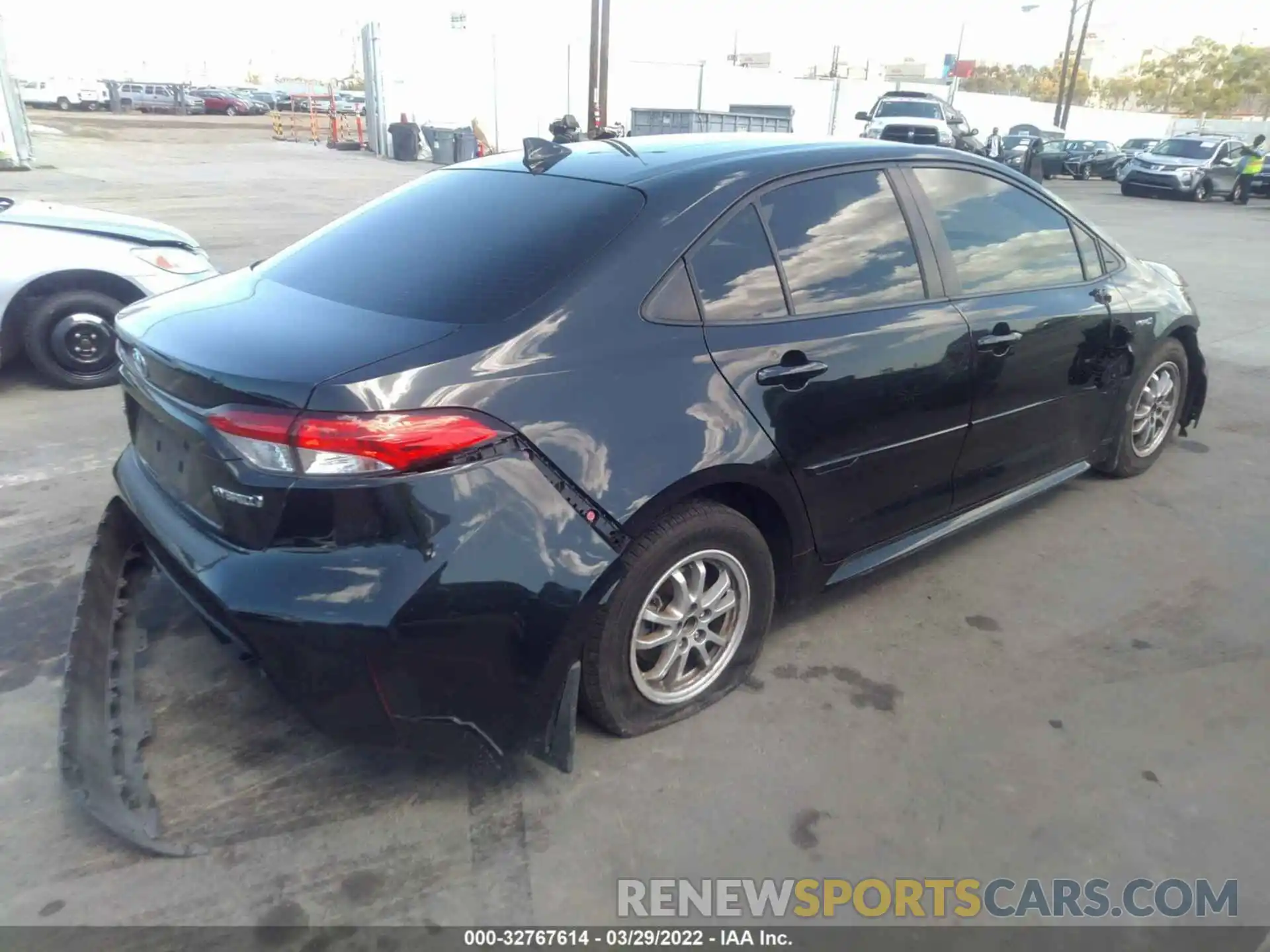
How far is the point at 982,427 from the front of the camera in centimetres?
358

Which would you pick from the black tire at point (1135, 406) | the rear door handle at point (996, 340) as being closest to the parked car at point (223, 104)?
the black tire at point (1135, 406)

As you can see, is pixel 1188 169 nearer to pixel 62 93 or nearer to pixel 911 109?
pixel 911 109

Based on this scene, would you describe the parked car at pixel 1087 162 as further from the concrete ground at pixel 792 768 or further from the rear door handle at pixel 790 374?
the rear door handle at pixel 790 374

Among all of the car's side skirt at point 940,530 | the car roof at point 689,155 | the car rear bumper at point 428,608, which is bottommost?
the car's side skirt at point 940,530

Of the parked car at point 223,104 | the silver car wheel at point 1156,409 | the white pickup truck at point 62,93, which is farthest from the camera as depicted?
the parked car at point 223,104

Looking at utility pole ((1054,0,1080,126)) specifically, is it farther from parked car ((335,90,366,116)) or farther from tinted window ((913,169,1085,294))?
tinted window ((913,169,1085,294))

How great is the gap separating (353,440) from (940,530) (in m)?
2.35

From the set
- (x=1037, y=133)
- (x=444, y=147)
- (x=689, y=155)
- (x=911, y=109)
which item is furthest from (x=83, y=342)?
(x=1037, y=133)

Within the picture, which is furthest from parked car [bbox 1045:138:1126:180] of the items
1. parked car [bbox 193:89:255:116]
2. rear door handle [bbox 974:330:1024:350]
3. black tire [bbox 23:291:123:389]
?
parked car [bbox 193:89:255:116]

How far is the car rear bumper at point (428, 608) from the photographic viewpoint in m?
2.17

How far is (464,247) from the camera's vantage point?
2.77 metres

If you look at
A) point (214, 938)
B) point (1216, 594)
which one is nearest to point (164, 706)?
point (214, 938)

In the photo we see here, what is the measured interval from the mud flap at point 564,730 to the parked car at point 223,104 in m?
58.6

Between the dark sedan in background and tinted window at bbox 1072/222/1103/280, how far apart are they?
0.45 meters
